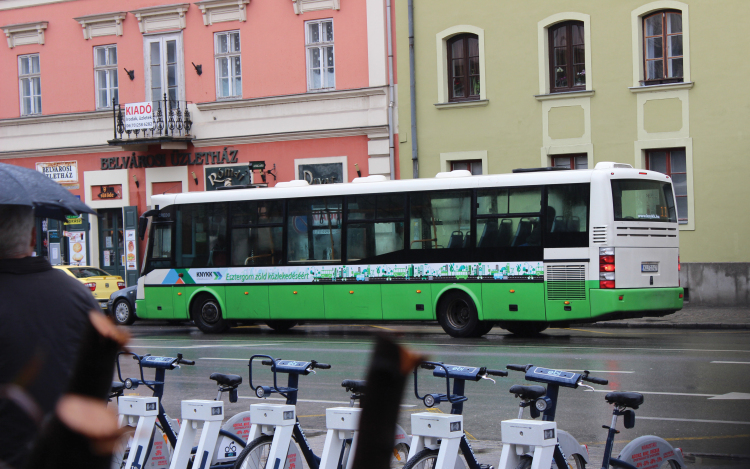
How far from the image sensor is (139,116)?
27.0 m

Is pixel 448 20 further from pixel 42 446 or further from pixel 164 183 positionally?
pixel 42 446

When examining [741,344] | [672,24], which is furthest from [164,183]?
[741,344]

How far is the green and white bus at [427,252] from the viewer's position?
15781 millimetres

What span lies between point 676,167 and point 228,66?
12.7 metres

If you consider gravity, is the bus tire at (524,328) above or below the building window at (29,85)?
below

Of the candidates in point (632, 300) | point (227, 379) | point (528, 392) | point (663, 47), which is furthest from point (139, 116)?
point (528, 392)

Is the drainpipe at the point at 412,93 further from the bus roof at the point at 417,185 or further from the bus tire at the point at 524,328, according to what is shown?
the bus tire at the point at 524,328

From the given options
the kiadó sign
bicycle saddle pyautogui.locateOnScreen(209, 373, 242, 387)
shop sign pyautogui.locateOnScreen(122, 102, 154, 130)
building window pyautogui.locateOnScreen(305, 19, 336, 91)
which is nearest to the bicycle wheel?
bicycle saddle pyautogui.locateOnScreen(209, 373, 242, 387)

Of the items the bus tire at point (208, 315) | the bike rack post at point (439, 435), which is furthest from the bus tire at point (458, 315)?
the bike rack post at point (439, 435)

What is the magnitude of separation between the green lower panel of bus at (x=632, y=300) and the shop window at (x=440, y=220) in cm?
259

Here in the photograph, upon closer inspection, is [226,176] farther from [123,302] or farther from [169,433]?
[169,433]

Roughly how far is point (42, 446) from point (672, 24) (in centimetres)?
2277

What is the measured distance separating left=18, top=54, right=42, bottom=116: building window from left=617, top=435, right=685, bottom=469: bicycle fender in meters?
27.4

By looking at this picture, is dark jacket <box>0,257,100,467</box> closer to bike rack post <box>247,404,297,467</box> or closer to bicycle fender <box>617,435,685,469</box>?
bike rack post <box>247,404,297,467</box>
